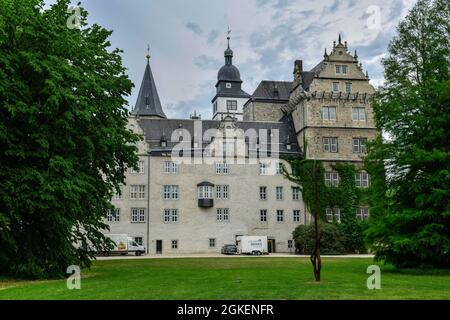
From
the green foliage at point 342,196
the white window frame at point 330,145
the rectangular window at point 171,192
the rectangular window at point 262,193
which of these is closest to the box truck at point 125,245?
the rectangular window at point 171,192

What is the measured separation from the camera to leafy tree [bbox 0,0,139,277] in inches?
869

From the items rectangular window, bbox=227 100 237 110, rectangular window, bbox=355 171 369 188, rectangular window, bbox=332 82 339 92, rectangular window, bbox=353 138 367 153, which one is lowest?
rectangular window, bbox=355 171 369 188

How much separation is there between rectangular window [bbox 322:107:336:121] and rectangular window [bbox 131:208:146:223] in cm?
2049

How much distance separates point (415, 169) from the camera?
87.4 ft

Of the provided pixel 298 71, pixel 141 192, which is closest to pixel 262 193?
pixel 141 192

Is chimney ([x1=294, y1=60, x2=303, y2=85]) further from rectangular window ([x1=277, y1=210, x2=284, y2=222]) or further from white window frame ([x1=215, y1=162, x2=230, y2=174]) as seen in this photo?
rectangular window ([x1=277, y1=210, x2=284, y2=222])

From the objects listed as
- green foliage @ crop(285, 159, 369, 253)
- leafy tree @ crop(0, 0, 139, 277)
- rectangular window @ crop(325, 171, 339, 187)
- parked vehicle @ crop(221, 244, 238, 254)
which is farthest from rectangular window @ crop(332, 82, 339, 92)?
→ leafy tree @ crop(0, 0, 139, 277)

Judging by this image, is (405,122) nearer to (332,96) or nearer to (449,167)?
(449,167)

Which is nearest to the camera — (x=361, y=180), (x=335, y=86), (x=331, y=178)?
(x=331, y=178)

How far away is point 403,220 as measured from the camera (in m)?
25.6

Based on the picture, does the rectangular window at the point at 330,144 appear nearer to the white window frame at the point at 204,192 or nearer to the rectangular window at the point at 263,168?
the rectangular window at the point at 263,168

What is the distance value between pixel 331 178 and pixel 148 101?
1017 inches

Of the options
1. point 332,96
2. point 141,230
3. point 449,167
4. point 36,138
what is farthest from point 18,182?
point 332,96

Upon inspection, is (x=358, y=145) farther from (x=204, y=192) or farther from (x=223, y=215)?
(x=204, y=192)
